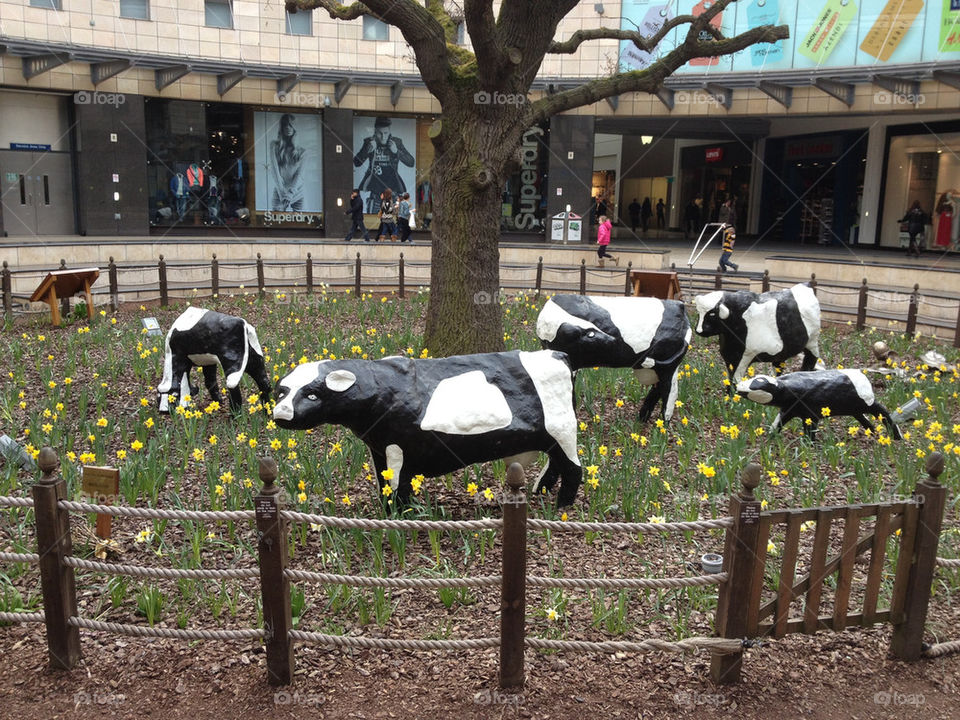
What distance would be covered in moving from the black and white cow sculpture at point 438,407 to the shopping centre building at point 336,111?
17209 millimetres

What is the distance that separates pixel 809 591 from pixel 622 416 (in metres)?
4.11

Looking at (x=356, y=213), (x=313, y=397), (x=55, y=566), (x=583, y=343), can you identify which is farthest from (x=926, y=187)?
(x=55, y=566)

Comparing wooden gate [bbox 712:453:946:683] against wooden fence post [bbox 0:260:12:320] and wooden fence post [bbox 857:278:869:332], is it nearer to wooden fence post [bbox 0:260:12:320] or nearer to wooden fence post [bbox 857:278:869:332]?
wooden fence post [bbox 857:278:869:332]

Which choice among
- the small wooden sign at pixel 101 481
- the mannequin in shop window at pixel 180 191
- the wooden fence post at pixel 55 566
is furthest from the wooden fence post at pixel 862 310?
the mannequin in shop window at pixel 180 191

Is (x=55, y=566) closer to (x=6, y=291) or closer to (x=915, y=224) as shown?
(x=6, y=291)

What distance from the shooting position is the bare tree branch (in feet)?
30.6

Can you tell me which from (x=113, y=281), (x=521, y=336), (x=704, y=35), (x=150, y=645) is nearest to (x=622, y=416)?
(x=521, y=336)

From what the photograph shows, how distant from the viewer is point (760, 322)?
8.52 metres

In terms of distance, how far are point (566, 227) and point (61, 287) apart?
597 inches

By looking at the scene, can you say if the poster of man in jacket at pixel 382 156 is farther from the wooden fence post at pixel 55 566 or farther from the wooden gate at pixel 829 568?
the wooden gate at pixel 829 568

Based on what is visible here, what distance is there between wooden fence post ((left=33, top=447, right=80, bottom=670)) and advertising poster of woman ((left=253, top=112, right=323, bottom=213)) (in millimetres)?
20969

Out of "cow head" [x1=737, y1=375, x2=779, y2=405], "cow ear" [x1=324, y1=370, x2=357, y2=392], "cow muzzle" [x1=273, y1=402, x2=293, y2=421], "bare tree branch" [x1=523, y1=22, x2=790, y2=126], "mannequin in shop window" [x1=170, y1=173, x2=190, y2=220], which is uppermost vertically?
"bare tree branch" [x1=523, y1=22, x2=790, y2=126]

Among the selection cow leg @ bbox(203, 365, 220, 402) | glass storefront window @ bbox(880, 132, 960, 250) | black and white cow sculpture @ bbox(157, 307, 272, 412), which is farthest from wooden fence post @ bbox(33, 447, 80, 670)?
glass storefront window @ bbox(880, 132, 960, 250)

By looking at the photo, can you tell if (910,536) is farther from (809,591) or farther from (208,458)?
(208,458)
